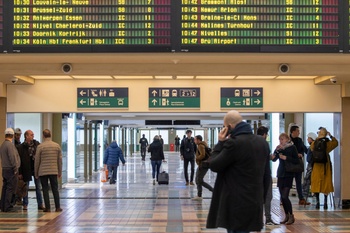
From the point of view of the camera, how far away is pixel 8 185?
12398 mm

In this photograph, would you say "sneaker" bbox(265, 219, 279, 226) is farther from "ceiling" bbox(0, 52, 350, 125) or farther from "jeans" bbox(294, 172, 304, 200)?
"ceiling" bbox(0, 52, 350, 125)

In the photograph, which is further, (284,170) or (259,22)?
(284,170)

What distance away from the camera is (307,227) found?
10.4m

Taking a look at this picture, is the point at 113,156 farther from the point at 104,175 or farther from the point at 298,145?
the point at 298,145

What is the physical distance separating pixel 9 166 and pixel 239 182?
24.9ft

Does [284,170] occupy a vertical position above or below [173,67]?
below

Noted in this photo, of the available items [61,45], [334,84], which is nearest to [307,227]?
[334,84]

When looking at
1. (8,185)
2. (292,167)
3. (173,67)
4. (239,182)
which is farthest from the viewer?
(8,185)

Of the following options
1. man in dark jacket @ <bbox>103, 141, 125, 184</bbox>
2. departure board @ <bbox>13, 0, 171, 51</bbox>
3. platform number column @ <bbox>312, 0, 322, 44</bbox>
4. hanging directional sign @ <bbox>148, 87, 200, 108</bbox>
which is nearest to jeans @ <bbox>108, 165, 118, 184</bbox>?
man in dark jacket @ <bbox>103, 141, 125, 184</bbox>

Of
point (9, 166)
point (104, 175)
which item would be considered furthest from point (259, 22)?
point (104, 175)

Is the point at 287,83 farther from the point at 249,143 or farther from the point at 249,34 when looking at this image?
the point at 249,143

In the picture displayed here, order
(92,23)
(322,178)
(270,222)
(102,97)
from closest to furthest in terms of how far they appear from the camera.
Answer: (92,23)
(270,222)
(322,178)
(102,97)

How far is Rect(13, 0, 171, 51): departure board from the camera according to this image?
931 centimetres

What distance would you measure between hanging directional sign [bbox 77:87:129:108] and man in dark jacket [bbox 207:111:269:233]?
24.6 ft
